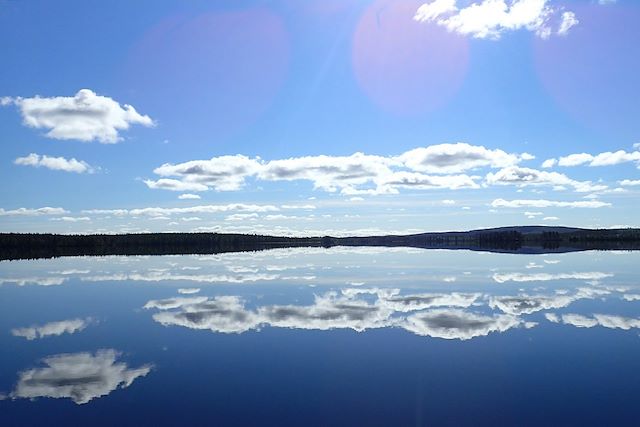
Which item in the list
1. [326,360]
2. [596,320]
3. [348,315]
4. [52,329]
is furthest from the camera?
[348,315]

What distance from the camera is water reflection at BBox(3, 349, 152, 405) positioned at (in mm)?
13805

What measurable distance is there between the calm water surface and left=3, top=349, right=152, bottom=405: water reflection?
0.26ft

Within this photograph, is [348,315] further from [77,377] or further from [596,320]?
[77,377]

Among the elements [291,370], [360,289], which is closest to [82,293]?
[360,289]

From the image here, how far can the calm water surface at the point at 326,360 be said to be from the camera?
40.2 feet

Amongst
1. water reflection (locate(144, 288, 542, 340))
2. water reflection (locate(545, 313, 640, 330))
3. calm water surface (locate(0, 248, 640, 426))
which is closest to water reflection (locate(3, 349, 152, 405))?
calm water surface (locate(0, 248, 640, 426))

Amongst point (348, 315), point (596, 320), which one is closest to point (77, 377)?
point (348, 315)

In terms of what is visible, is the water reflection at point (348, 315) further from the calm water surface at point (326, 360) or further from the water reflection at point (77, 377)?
the water reflection at point (77, 377)

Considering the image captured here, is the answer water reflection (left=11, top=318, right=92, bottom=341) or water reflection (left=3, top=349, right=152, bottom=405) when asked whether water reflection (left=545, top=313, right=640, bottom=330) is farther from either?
water reflection (left=11, top=318, right=92, bottom=341)

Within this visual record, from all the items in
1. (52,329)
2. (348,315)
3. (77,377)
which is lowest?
(77,377)

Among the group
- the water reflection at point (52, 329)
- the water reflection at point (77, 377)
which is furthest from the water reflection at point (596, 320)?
the water reflection at point (52, 329)

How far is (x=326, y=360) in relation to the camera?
17.1 metres

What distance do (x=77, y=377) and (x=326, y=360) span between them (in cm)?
778

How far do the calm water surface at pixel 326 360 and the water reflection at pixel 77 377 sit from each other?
8 cm
